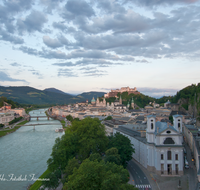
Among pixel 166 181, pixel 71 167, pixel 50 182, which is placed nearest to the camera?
pixel 71 167

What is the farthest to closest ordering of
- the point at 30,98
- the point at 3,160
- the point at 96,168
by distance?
the point at 30,98
the point at 3,160
the point at 96,168

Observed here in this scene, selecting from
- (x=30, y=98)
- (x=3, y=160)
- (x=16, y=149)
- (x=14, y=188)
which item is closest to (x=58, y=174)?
(x=14, y=188)

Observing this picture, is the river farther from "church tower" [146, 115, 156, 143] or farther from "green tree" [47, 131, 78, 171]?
"church tower" [146, 115, 156, 143]

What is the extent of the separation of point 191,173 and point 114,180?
822 cm

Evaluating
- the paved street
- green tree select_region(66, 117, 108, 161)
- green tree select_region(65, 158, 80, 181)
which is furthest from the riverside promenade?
green tree select_region(66, 117, 108, 161)

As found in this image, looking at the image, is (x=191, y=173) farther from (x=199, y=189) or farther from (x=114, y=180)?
(x=114, y=180)

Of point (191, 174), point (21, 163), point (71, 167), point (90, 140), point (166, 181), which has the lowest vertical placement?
point (21, 163)

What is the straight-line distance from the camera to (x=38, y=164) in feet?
58.0

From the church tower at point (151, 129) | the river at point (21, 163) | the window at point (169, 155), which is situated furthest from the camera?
the river at point (21, 163)

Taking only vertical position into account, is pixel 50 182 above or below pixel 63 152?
below

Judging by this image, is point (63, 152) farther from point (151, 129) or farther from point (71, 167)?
point (151, 129)

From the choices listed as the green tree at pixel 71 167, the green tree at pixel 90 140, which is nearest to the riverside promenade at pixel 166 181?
the green tree at pixel 71 167

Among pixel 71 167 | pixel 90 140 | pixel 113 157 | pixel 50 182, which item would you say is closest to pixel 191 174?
pixel 113 157

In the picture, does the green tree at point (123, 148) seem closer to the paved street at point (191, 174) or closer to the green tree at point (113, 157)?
the green tree at point (113, 157)
